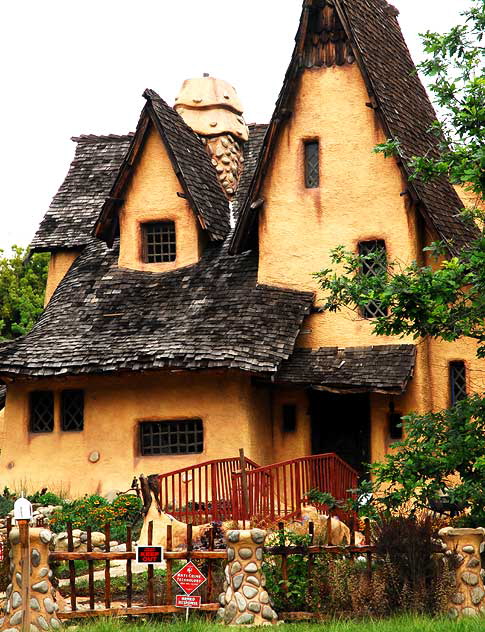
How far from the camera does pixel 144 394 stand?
25031mm

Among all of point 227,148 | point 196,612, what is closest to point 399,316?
point 196,612

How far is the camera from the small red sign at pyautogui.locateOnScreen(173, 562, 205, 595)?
1463 centimetres

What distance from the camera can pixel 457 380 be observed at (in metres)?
24.7

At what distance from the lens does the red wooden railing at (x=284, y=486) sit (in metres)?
19.1

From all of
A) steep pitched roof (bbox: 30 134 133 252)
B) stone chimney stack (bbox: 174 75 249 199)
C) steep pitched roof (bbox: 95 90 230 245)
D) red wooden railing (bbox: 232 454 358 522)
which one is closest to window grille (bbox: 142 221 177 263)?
steep pitched roof (bbox: 95 90 230 245)

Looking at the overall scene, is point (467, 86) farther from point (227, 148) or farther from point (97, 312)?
point (227, 148)

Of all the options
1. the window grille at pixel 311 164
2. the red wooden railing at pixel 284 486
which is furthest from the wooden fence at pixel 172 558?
the window grille at pixel 311 164

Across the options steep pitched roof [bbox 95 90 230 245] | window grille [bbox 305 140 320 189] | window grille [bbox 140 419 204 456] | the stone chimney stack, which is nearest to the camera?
window grille [bbox 140 419 204 456]

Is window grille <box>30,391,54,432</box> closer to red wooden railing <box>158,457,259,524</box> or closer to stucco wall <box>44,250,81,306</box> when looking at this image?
stucco wall <box>44,250,81,306</box>

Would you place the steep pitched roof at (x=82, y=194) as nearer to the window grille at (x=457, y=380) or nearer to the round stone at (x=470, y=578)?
the window grille at (x=457, y=380)

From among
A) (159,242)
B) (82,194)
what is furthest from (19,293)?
(159,242)

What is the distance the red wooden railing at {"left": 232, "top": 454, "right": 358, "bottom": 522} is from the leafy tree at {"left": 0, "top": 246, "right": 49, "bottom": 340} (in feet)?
89.2

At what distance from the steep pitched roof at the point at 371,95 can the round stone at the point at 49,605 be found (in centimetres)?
1258

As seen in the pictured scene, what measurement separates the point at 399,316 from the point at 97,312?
11.2 metres
